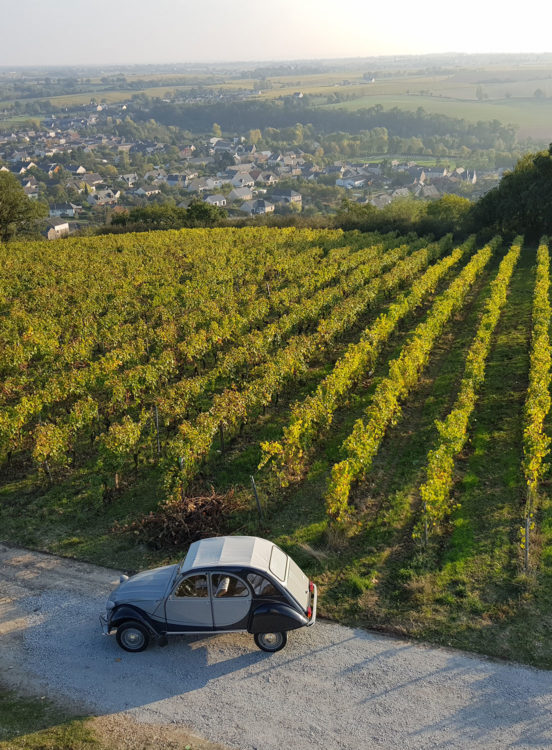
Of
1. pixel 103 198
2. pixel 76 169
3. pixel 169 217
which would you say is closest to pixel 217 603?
pixel 169 217

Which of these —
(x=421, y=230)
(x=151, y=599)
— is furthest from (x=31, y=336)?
(x=421, y=230)

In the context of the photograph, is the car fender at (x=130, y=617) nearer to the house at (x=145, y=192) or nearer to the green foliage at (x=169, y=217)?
the green foliage at (x=169, y=217)

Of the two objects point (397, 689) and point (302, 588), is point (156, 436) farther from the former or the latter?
point (397, 689)

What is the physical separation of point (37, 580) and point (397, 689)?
772cm

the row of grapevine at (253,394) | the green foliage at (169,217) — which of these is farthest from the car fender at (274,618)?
the green foliage at (169,217)

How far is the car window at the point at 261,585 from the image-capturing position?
32.3 ft

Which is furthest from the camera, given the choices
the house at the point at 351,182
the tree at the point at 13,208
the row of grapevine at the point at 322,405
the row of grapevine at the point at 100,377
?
the house at the point at 351,182

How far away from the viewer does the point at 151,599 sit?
1002 centimetres

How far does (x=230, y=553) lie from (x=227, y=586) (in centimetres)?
62

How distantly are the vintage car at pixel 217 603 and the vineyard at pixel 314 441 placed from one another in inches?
57.3

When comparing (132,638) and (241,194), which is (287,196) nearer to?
(241,194)

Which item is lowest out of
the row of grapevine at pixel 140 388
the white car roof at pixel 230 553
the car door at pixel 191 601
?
the car door at pixel 191 601

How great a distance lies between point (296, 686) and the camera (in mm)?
9398

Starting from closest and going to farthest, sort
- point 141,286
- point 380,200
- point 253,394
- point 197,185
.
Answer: point 253,394 < point 141,286 < point 380,200 < point 197,185
